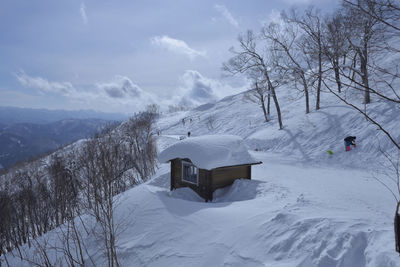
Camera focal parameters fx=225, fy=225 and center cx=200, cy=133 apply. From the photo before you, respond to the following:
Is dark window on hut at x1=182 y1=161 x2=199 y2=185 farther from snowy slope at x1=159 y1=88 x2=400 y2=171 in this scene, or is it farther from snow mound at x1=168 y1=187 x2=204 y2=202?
snowy slope at x1=159 y1=88 x2=400 y2=171

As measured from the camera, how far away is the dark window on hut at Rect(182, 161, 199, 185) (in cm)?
1364

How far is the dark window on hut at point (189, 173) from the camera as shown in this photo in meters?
13.6

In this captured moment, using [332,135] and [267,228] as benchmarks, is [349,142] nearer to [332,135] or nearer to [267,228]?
[332,135]

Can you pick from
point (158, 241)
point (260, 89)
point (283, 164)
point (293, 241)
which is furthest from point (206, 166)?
point (260, 89)

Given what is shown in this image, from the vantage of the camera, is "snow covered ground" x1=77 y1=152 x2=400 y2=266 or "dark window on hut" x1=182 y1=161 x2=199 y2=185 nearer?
"snow covered ground" x1=77 y1=152 x2=400 y2=266

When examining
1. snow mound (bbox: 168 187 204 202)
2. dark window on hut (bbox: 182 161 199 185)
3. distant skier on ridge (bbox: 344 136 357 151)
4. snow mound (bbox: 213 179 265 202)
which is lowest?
snow mound (bbox: 168 187 204 202)

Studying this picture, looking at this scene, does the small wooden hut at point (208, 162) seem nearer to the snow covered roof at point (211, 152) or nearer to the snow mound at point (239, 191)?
the snow covered roof at point (211, 152)

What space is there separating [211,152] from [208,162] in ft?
2.32

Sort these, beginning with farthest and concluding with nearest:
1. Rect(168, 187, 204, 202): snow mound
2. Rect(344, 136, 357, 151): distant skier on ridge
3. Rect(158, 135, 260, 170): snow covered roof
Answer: Rect(344, 136, 357, 151): distant skier on ridge < Rect(168, 187, 204, 202): snow mound < Rect(158, 135, 260, 170): snow covered roof

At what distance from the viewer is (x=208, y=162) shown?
12.0 metres

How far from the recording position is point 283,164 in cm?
1822

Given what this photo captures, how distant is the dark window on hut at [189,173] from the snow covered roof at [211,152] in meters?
0.92

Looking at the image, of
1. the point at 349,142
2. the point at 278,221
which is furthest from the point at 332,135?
the point at 278,221

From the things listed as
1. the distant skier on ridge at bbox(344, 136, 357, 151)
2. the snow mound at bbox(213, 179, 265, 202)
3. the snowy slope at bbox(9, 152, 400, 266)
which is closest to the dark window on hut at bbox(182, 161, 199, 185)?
the snow mound at bbox(213, 179, 265, 202)
